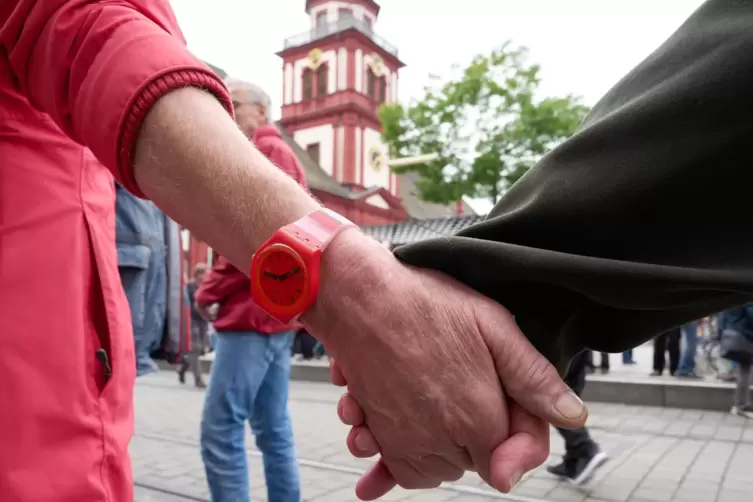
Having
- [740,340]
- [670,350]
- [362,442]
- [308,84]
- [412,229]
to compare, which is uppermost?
[308,84]

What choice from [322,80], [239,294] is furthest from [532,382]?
[322,80]

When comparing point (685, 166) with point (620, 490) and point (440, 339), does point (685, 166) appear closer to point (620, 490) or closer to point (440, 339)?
point (440, 339)

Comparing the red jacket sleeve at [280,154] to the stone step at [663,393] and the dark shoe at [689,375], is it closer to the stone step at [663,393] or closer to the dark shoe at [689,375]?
the stone step at [663,393]

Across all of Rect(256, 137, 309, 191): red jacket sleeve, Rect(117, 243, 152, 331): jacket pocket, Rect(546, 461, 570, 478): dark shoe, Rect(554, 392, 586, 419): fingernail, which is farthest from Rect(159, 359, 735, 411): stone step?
Rect(554, 392, 586, 419): fingernail

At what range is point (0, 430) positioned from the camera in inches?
41.6

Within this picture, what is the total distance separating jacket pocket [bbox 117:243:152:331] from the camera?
2.53 meters

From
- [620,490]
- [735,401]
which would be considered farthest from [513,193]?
[735,401]

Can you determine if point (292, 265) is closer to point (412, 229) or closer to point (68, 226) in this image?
point (68, 226)

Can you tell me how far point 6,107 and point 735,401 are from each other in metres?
7.46

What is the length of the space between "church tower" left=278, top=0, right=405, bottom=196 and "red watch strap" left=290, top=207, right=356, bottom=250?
35373mm

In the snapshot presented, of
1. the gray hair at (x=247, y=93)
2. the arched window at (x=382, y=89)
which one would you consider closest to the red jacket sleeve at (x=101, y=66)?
the gray hair at (x=247, y=93)

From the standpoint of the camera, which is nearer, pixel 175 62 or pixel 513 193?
pixel 175 62

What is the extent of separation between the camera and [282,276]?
987mm

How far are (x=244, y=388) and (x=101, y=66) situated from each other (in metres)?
2.27
